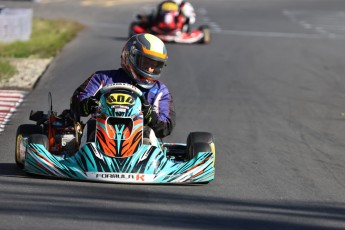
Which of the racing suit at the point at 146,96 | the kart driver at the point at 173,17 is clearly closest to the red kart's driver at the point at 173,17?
the kart driver at the point at 173,17

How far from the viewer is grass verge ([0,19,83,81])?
676 inches

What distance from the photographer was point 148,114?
838 centimetres

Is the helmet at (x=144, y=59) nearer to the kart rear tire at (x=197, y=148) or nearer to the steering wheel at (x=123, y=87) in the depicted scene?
the steering wheel at (x=123, y=87)

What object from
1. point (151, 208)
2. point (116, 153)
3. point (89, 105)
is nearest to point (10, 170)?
point (89, 105)

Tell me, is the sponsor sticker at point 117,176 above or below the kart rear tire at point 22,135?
above

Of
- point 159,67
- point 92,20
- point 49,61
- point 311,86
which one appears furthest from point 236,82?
point 92,20

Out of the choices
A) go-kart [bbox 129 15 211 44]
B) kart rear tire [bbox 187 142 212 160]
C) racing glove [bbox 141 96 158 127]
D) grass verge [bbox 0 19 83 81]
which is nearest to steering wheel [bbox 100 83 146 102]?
racing glove [bbox 141 96 158 127]

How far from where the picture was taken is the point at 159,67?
884 cm

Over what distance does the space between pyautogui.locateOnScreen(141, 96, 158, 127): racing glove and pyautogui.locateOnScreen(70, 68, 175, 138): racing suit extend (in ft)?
0.10

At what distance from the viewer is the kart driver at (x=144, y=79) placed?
28.3ft

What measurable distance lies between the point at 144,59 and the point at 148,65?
7cm

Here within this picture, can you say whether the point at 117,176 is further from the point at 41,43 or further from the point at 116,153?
the point at 41,43

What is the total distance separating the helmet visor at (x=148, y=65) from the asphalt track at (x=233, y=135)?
1119mm

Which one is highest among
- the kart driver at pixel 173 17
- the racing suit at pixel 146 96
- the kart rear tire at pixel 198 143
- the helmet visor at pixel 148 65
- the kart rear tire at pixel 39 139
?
the helmet visor at pixel 148 65
